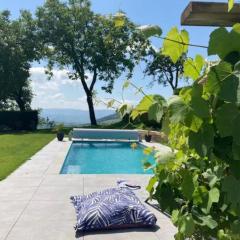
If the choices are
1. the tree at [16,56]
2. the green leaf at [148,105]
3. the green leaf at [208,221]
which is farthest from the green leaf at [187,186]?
A: the tree at [16,56]

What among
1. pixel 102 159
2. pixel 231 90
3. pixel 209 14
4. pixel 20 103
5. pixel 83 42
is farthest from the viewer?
pixel 20 103

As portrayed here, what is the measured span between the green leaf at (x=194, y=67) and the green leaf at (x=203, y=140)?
0.66 ft

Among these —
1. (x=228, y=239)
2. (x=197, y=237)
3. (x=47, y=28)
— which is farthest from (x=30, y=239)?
(x=47, y=28)

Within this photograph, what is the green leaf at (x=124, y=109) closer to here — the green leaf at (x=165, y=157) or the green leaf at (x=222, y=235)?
the green leaf at (x=165, y=157)

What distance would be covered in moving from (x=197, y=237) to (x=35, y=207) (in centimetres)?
509

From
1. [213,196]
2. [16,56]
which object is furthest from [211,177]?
[16,56]

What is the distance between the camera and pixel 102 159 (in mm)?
15156

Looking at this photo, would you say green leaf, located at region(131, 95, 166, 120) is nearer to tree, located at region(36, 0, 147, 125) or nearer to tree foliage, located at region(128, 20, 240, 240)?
tree foliage, located at region(128, 20, 240, 240)

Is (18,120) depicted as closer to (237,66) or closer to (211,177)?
(211,177)

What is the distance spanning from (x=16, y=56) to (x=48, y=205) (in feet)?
76.0

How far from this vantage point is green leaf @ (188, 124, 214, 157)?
1047 millimetres

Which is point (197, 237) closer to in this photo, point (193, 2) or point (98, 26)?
point (193, 2)

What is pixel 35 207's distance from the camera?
6.48 m

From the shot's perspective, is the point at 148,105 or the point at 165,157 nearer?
the point at 148,105
